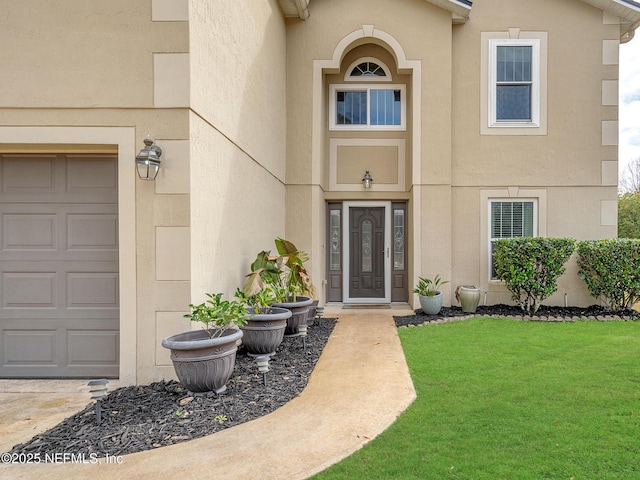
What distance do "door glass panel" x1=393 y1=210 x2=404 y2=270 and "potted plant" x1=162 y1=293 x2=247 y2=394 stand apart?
578 cm

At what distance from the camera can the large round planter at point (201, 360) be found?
3498 millimetres

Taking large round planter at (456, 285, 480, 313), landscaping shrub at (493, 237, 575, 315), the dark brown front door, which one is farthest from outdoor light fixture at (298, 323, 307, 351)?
landscaping shrub at (493, 237, 575, 315)

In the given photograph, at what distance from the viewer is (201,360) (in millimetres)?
3543

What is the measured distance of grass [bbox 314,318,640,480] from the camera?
257 cm

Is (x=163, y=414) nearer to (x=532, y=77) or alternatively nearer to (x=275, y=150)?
(x=275, y=150)

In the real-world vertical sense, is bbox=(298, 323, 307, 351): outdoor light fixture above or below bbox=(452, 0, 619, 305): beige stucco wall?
below

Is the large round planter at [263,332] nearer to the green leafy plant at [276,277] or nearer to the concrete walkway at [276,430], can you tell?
the green leafy plant at [276,277]

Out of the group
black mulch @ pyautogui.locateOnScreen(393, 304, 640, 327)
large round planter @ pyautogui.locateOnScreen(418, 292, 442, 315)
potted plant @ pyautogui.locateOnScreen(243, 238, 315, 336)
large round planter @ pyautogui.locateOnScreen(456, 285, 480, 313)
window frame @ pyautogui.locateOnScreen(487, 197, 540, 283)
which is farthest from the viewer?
window frame @ pyautogui.locateOnScreen(487, 197, 540, 283)

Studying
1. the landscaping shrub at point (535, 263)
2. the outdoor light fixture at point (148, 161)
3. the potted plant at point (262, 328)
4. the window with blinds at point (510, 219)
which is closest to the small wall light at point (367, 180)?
the window with blinds at point (510, 219)

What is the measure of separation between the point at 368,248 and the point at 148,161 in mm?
6093

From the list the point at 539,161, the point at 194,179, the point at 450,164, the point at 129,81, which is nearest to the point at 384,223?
the point at 450,164

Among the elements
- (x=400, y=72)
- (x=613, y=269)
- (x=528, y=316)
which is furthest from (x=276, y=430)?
(x=400, y=72)

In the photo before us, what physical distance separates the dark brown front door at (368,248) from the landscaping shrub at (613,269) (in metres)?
4.09

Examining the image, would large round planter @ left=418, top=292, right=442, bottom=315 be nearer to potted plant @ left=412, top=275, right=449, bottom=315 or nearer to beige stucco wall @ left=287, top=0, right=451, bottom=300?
potted plant @ left=412, top=275, right=449, bottom=315
